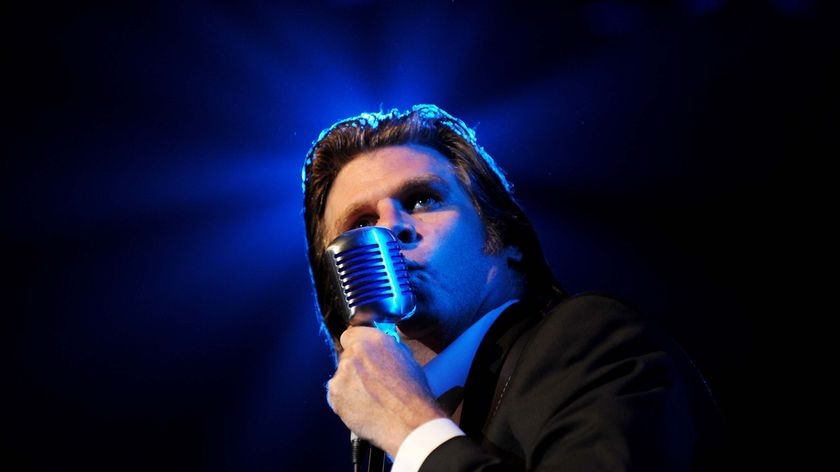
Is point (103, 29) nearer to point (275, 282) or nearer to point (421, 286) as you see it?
point (275, 282)

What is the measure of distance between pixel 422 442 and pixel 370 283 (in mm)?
450

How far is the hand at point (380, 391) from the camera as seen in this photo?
148cm

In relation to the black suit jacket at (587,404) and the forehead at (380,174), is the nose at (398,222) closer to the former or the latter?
the forehead at (380,174)

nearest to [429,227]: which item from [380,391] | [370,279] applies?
[370,279]

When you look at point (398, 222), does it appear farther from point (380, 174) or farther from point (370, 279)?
point (370, 279)

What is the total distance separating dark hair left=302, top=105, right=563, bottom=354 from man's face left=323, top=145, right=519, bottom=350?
48mm

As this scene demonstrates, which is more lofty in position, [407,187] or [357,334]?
[407,187]

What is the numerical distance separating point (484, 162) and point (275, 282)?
1184mm

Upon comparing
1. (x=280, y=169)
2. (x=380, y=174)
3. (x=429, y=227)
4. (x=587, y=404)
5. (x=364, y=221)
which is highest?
(x=280, y=169)

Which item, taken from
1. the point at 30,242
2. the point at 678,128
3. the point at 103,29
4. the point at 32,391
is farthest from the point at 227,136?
the point at 678,128

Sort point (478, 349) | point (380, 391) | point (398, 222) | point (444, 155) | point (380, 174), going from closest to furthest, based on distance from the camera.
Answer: point (380, 391) → point (478, 349) → point (398, 222) → point (380, 174) → point (444, 155)

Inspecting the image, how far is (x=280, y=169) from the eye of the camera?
11.0 feet

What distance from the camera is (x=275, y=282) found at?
351cm

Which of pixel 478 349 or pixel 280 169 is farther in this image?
pixel 280 169
